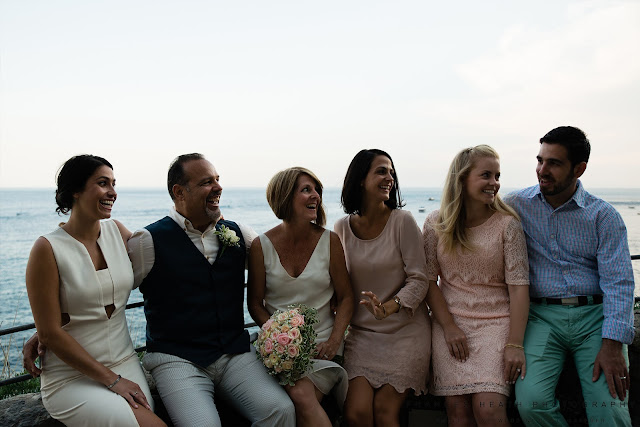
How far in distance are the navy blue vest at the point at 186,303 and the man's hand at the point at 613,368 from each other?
8.59 feet

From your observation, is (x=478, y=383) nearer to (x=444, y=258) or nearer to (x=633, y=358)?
(x=444, y=258)

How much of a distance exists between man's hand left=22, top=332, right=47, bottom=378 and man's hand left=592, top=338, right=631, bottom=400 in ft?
12.5

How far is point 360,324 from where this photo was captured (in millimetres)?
4297

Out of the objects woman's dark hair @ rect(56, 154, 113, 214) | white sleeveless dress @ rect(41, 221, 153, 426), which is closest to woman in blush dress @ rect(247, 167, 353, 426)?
white sleeveless dress @ rect(41, 221, 153, 426)

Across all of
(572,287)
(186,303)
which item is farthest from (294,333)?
(572,287)

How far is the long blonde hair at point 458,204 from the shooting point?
4146 mm

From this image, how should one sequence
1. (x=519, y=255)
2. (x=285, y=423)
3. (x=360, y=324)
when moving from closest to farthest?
(x=285, y=423)
(x=519, y=255)
(x=360, y=324)

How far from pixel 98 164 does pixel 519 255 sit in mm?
3249

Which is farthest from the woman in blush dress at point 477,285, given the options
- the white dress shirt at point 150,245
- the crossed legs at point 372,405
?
the white dress shirt at point 150,245

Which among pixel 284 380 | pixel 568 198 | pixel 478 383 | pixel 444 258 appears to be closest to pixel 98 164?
pixel 284 380

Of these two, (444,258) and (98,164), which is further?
(444,258)

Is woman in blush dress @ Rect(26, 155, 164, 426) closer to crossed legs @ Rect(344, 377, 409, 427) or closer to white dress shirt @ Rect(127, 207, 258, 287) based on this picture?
white dress shirt @ Rect(127, 207, 258, 287)

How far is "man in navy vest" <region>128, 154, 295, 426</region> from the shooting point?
3625 mm

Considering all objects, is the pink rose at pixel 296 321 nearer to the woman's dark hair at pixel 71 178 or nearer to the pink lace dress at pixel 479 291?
the pink lace dress at pixel 479 291
